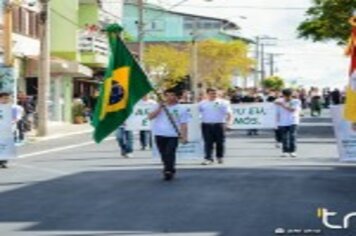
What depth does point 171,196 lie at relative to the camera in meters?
15.1

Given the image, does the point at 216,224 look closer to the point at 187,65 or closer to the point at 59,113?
the point at 59,113

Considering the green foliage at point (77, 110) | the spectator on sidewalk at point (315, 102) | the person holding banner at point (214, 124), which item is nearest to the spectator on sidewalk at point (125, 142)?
the person holding banner at point (214, 124)

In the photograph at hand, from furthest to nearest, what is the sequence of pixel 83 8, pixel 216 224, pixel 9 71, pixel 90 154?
pixel 83 8 < pixel 9 71 < pixel 90 154 < pixel 216 224

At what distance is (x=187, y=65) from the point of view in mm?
101750

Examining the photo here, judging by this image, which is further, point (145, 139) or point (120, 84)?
point (145, 139)

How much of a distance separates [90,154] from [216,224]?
14632 millimetres

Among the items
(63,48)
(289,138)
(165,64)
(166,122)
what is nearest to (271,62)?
(165,64)

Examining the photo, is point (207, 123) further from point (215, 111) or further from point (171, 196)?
point (171, 196)

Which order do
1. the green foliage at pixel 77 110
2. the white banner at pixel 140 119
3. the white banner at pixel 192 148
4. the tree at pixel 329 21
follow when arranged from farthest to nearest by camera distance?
1. the green foliage at pixel 77 110
2. the tree at pixel 329 21
3. the white banner at pixel 140 119
4. the white banner at pixel 192 148

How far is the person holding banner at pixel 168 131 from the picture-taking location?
17.5 meters

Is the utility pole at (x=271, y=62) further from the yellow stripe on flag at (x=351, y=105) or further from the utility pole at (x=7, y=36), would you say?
the yellow stripe on flag at (x=351, y=105)

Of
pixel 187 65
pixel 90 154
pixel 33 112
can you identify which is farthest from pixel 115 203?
pixel 187 65

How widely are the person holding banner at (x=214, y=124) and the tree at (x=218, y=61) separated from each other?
84.6 m

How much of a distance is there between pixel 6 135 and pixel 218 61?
88.2 meters
